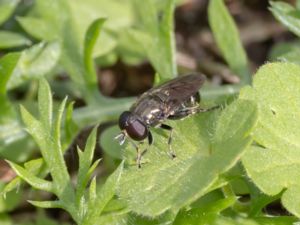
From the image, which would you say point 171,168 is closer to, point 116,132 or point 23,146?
point 116,132

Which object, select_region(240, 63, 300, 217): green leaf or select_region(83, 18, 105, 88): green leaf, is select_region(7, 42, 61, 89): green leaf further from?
select_region(240, 63, 300, 217): green leaf

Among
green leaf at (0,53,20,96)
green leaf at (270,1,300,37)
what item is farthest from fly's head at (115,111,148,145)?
green leaf at (270,1,300,37)

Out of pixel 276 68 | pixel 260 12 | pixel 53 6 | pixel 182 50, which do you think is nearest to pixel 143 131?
pixel 276 68

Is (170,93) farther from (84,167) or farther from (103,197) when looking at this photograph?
(103,197)

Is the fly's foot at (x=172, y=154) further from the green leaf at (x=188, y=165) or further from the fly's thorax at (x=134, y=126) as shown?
the fly's thorax at (x=134, y=126)

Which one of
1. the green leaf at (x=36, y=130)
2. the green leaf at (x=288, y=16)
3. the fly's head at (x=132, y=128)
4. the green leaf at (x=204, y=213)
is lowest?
the green leaf at (x=204, y=213)

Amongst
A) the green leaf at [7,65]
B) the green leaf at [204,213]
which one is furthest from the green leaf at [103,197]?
the green leaf at [7,65]

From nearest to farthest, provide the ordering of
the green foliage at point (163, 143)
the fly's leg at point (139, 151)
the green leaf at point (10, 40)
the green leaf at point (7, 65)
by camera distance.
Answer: the green foliage at point (163, 143) < the fly's leg at point (139, 151) < the green leaf at point (7, 65) < the green leaf at point (10, 40)
